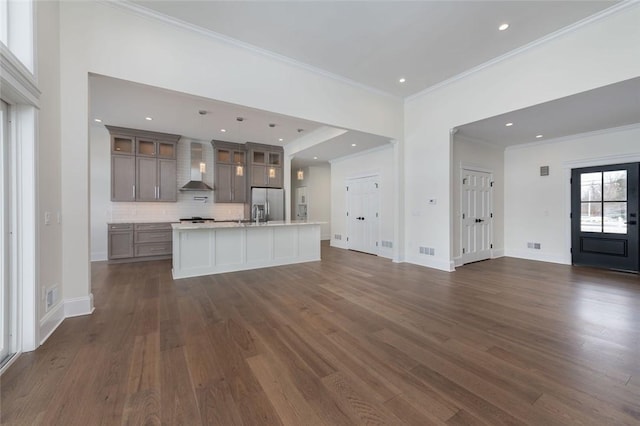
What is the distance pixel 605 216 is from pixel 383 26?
19.5 ft

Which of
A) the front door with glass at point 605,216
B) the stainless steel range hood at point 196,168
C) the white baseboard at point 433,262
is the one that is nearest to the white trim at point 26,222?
the stainless steel range hood at point 196,168

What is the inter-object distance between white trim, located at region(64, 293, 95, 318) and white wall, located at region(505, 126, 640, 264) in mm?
8491

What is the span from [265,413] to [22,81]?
319 centimetres

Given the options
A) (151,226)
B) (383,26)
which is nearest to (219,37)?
(383,26)

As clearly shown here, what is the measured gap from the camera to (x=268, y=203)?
7.56 meters

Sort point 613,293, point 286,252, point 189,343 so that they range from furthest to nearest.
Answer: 1. point 286,252
2. point 613,293
3. point 189,343

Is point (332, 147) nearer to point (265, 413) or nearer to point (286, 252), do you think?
point (286, 252)

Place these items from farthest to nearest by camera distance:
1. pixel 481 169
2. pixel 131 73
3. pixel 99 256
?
pixel 99 256 → pixel 481 169 → pixel 131 73

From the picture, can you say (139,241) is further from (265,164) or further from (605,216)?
(605,216)

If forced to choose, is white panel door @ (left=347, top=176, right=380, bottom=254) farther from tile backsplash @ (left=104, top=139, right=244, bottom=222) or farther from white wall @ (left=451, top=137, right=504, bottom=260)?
tile backsplash @ (left=104, top=139, right=244, bottom=222)

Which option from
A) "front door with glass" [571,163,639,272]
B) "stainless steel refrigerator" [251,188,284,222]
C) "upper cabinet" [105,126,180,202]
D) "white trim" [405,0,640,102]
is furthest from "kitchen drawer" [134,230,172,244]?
"front door with glass" [571,163,639,272]

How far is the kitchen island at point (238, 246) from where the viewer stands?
452 cm

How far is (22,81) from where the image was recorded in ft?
6.81

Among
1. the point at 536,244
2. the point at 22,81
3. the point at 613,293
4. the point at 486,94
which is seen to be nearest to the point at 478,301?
the point at 613,293
